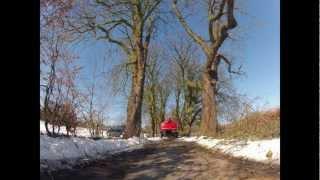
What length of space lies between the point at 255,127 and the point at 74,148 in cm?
56

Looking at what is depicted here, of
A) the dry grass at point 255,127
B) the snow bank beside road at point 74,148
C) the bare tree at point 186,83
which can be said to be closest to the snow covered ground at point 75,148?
the snow bank beside road at point 74,148

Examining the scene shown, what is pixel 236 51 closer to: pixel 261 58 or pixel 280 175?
pixel 261 58

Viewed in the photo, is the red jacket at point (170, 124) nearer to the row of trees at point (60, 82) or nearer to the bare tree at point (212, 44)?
the bare tree at point (212, 44)

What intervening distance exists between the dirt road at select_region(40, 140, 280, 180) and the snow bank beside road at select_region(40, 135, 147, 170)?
0.03m

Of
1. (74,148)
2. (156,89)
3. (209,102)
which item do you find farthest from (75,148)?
(209,102)

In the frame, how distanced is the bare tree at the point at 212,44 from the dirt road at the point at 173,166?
0.09 m

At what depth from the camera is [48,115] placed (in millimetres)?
1329

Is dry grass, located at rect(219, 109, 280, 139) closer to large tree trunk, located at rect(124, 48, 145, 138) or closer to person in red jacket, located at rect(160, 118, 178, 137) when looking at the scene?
person in red jacket, located at rect(160, 118, 178, 137)

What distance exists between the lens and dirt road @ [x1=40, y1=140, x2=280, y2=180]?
1354mm

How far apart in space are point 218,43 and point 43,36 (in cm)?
53

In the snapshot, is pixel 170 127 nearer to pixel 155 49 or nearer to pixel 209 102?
pixel 209 102

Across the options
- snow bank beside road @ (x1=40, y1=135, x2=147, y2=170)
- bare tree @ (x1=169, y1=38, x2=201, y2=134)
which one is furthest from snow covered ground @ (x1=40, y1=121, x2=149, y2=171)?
bare tree @ (x1=169, y1=38, x2=201, y2=134)

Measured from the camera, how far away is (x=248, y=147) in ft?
4.64
